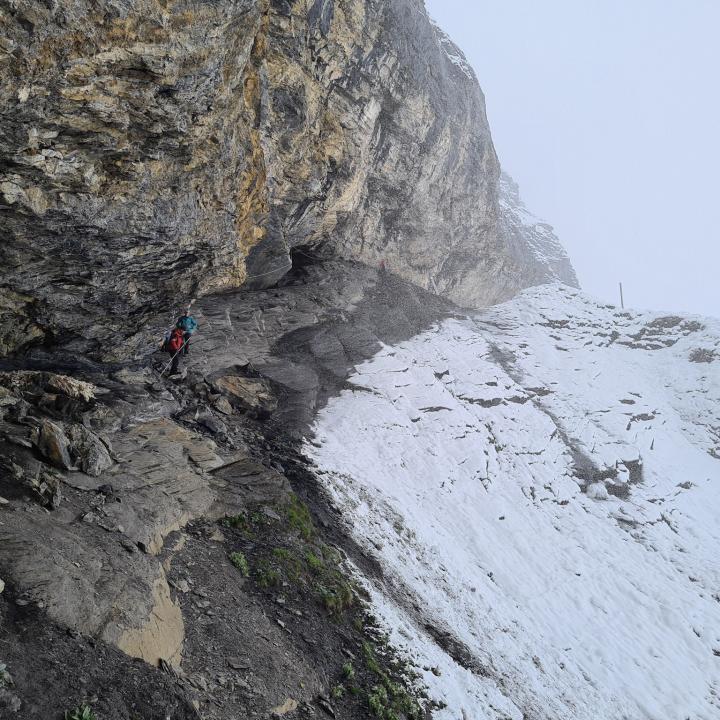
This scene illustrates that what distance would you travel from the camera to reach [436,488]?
1727cm

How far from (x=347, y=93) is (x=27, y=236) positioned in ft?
48.2

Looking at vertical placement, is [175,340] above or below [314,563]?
above

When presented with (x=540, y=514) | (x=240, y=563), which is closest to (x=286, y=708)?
(x=240, y=563)

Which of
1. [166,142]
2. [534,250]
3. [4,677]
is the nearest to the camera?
[4,677]

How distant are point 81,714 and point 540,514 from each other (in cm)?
1668

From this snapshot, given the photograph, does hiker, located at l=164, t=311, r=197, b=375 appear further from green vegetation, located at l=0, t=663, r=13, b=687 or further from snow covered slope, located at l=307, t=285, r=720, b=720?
green vegetation, located at l=0, t=663, r=13, b=687

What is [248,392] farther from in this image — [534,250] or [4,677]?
[534,250]

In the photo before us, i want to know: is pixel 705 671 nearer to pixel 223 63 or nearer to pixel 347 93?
pixel 223 63

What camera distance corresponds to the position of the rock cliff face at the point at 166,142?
7738 millimetres

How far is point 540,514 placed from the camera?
1797 cm

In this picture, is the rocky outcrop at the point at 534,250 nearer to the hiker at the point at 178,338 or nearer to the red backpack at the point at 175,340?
the hiker at the point at 178,338

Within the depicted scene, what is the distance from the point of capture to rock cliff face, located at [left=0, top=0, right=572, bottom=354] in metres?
7.74

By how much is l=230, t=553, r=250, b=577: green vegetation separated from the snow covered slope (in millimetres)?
3277

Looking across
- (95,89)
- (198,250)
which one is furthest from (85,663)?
(198,250)
